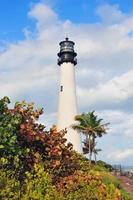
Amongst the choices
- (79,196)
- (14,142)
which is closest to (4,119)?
(14,142)

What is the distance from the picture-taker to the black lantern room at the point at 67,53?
6441cm

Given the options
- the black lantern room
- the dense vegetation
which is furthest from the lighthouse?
the dense vegetation

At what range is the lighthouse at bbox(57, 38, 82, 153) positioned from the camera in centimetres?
6322

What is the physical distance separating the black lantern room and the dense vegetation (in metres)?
41.0

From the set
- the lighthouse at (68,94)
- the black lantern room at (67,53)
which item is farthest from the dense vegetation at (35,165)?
the black lantern room at (67,53)

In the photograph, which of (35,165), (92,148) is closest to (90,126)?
(92,148)

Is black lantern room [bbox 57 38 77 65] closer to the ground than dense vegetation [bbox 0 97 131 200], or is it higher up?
higher up

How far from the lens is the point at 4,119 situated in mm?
22266

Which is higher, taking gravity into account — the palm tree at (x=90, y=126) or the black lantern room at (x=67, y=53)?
the black lantern room at (x=67, y=53)

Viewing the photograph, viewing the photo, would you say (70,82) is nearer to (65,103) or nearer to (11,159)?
(65,103)

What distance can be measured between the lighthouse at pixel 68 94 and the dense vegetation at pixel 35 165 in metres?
38.9

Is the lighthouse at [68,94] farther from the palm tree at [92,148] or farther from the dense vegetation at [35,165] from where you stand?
the dense vegetation at [35,165]

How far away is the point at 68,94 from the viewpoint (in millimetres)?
63250

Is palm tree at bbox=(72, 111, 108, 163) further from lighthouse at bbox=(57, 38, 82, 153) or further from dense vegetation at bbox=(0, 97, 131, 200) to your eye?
dense vegetation at bbox=(0, 97, 131, 200)
